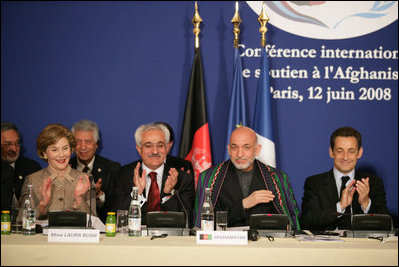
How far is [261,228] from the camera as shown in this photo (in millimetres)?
2910

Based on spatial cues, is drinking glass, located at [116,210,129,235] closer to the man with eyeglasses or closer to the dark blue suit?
the dark blue suit

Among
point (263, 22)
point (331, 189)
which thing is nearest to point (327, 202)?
point (331, 189)

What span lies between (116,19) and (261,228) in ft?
9.60

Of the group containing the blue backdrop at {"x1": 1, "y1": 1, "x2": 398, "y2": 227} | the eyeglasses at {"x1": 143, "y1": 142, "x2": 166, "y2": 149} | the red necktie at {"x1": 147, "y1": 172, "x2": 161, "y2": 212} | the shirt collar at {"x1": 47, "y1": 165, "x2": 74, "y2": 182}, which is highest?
the blue backdrop at {"x1": 1, "y1": 1, "x2": 398, "y2": 227}

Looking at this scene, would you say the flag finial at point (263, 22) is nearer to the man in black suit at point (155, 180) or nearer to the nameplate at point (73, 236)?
the man in black suit at point (155, 180)

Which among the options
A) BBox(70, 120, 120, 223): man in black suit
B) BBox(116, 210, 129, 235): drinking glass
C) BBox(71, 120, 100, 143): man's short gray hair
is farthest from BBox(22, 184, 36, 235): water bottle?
BBox(71, 120, 100, 143): man's short gray hair

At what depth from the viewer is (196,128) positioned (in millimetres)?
4770

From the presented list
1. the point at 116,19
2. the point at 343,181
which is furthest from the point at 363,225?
the point at 116,19

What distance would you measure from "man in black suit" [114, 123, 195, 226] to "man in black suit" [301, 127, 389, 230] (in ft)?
3.14

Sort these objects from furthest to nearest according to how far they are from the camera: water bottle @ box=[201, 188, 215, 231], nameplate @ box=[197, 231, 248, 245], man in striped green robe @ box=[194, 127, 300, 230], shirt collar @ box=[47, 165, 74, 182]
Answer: man in striped green robe @ box=[194, 127, 300, 230]
shirt collar @ box=[47, 165, 74, 182]
water bottle @ box=[201, 188, 215, 231]
nameplate @ box=[197, 231, 248, 245]

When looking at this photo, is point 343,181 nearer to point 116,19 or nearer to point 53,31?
point 116,19

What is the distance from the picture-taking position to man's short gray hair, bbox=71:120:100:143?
4577mm

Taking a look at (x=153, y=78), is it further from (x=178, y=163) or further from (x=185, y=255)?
(x=185, y=255)

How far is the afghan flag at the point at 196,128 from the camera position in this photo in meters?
4.69
